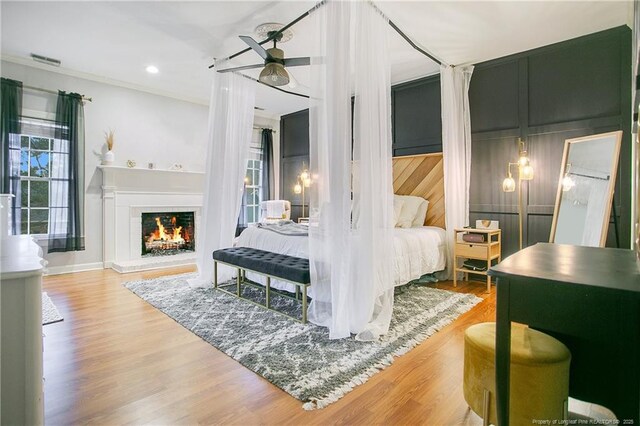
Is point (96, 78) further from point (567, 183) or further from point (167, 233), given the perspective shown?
point (567, 183)

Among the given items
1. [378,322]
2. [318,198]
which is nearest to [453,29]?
[318,198]

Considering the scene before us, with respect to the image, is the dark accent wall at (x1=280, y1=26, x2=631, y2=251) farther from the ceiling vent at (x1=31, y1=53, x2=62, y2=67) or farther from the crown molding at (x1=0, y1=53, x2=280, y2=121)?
the ceiling vent at (x1=31, y1=53, x2=62, y2=67)

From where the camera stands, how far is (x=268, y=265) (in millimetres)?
3008

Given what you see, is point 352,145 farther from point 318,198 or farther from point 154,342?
point 154,342

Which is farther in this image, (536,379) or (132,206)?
(132,206)

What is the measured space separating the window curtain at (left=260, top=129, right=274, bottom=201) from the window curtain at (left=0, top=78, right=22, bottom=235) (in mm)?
3872

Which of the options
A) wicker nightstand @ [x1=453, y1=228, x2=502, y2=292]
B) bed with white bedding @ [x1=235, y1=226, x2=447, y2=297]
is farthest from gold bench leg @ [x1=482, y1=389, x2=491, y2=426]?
wicker nightstand @ [x1=453, y1=228, x2=502, y2=292]

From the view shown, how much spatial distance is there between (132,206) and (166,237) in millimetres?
873

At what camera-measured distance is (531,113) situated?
384 centimetres

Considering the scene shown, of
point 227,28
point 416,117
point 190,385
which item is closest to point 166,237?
point 227,28

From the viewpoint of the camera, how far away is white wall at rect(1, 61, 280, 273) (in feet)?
15.0

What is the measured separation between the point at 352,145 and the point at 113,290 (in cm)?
330

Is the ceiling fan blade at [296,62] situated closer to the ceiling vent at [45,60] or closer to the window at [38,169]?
the ceiling vent at [45,60]

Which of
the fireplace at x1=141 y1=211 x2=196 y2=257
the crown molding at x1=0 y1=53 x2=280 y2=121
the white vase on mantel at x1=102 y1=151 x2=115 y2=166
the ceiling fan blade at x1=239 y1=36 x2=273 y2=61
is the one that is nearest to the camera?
the ceiling fan blade at x1=239 y1=36 x2=273 y2=61
